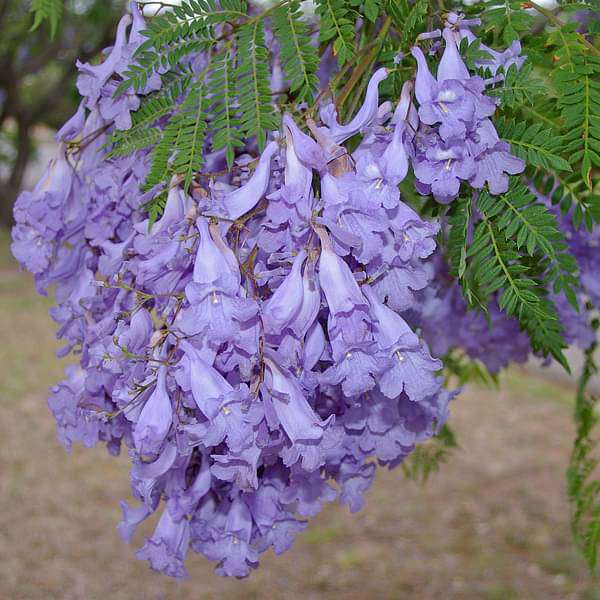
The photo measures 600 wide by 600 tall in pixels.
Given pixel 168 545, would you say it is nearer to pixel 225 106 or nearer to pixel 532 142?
pixel 225 106

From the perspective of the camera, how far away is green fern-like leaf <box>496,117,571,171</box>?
2.67ft

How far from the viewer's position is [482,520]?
374 centimetres

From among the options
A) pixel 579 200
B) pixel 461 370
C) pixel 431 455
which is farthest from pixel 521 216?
pixel 431 455

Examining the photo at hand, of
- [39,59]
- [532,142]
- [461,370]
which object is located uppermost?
[532,142]

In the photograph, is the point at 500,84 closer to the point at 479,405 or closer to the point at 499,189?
the point at 499,189

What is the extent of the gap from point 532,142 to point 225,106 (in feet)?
1.03

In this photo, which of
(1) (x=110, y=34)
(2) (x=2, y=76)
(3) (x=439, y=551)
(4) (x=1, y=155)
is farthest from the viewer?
(4) (x=1, y=155)

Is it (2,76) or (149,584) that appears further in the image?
(2,76)

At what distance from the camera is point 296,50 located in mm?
844

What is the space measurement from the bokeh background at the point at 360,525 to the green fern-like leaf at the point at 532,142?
203 cm

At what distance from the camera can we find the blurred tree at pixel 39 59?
3236 mm

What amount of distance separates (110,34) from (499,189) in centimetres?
412

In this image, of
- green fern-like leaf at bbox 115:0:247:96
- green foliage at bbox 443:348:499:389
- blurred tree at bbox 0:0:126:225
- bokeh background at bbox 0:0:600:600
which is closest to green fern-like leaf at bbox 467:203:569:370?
green fern-like leaf at bbox 115:0:247:96

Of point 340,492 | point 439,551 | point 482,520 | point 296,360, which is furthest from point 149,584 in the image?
point 296,360
